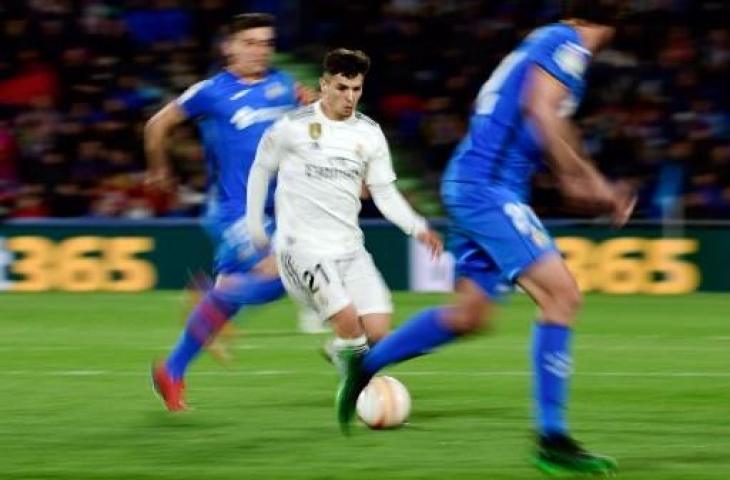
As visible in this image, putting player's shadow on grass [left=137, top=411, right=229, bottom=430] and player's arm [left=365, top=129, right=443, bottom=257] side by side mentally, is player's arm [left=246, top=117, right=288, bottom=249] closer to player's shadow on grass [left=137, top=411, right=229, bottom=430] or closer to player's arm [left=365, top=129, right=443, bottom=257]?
player's arm [left=365, top=129, right=443, bottom=257]

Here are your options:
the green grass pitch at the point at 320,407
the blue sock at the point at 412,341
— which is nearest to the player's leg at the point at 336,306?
the blue sock at the point at 412,341

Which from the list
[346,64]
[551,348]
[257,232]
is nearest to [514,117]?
[551,348]

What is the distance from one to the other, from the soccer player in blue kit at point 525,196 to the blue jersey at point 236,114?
2.55 metres

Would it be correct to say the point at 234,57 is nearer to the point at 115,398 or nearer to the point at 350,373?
the point at 115,398

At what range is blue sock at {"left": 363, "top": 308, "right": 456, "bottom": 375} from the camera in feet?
23.1

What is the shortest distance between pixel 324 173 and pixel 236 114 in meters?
1.53

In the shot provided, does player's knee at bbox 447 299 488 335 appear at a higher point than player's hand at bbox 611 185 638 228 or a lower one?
lower

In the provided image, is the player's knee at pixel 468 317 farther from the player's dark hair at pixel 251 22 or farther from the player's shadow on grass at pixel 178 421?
the player's dark hair at pixel 251 22

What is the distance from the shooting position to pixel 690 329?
13.1 m

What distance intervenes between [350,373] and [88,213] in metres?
11.0

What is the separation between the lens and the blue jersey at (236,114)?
9.29 meters

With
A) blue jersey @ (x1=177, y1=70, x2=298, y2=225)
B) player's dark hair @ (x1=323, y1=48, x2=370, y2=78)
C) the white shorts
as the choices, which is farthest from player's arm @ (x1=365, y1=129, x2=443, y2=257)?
blue jersey @ (x1=177, y1=70, x2=298, y2=225)

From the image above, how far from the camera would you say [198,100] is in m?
9.31

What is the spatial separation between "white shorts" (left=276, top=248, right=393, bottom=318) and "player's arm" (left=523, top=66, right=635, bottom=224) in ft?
4.83
